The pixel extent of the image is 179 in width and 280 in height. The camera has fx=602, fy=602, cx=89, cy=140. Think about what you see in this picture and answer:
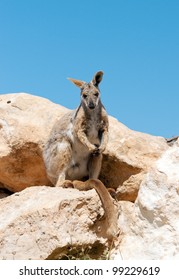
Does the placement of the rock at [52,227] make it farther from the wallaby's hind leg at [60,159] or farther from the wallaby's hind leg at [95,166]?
the wallaby's hind leg at [95,166]

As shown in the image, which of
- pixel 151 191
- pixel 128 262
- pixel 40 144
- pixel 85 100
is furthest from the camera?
pixel 40 144

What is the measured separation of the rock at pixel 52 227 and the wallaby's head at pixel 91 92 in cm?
252

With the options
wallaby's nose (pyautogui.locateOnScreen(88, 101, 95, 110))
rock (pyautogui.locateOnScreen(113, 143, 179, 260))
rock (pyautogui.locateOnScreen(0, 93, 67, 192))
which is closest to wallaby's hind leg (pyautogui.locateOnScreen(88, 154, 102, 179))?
wallaby's nose (pyautogui.locateOnScreen(88, 101, 95, 110))

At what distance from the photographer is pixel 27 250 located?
6.77 metres

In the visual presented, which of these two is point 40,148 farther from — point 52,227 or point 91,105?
point 52,227

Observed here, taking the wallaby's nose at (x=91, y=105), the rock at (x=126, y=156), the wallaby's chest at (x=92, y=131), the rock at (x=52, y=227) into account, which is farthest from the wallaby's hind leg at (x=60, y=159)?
the rock at (x=52, y=227)

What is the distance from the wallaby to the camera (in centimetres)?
959

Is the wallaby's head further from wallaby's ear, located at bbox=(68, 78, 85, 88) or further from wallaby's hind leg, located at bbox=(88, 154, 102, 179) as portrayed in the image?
wallaby's hind leg, located at bbox=(88, 154, 102, 179)

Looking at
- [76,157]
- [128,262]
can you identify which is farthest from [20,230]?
[76,157]

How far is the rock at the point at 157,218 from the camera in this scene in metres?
6.28

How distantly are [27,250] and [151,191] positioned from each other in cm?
156

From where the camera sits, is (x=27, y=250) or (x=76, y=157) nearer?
(x=27, y=250)

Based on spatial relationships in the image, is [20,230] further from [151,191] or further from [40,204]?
[151,191]

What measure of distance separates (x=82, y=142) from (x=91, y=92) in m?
0.87
